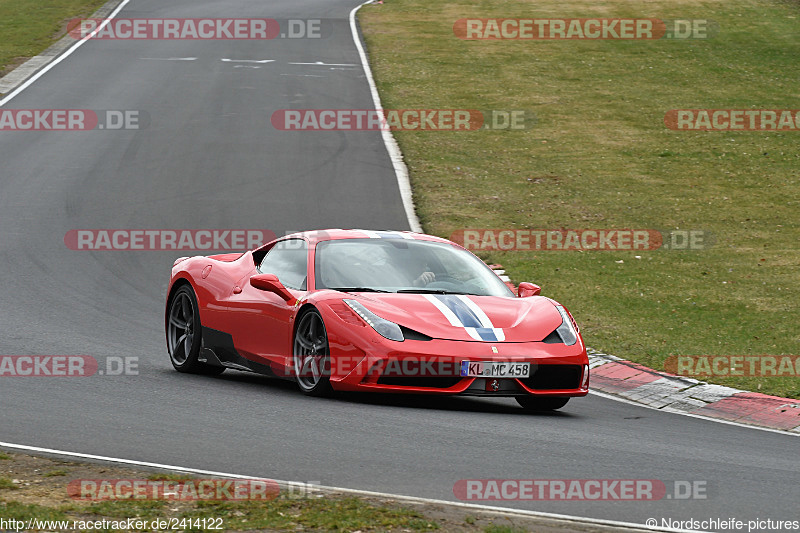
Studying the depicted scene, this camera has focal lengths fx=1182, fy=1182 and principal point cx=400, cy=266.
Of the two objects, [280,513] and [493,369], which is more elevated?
[280,513]

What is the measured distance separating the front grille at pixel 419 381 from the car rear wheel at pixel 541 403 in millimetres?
770

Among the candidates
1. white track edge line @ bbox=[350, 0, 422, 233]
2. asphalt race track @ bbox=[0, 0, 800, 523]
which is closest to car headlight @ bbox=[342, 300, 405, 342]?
asphalt race track @ bbox=[0, 0, 800, 523]

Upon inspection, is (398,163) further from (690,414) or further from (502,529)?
(502,529)

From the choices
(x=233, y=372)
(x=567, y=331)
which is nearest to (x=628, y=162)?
(x=233, y=372)

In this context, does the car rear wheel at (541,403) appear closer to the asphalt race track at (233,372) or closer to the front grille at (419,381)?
the asphalt race track at (233,372)

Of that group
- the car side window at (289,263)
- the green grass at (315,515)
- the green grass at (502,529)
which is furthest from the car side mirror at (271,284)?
the green grass at (502,529)

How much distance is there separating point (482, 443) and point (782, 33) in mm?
33795

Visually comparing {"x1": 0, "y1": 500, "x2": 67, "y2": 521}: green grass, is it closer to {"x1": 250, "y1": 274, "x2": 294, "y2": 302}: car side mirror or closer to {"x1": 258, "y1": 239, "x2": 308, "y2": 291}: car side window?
{"x1": 250, "y1": 274, "x2": 294, "y2": 302}: car side mirror

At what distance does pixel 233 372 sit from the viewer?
10883mm

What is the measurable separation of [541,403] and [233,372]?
325cm

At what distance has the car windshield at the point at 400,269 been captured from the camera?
29.7 feet

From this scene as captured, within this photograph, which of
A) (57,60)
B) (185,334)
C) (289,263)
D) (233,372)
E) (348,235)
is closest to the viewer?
(289,263)

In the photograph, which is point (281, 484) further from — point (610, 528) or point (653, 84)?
point (653, 84)

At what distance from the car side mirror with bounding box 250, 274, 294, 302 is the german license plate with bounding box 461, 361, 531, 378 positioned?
5.39ft
